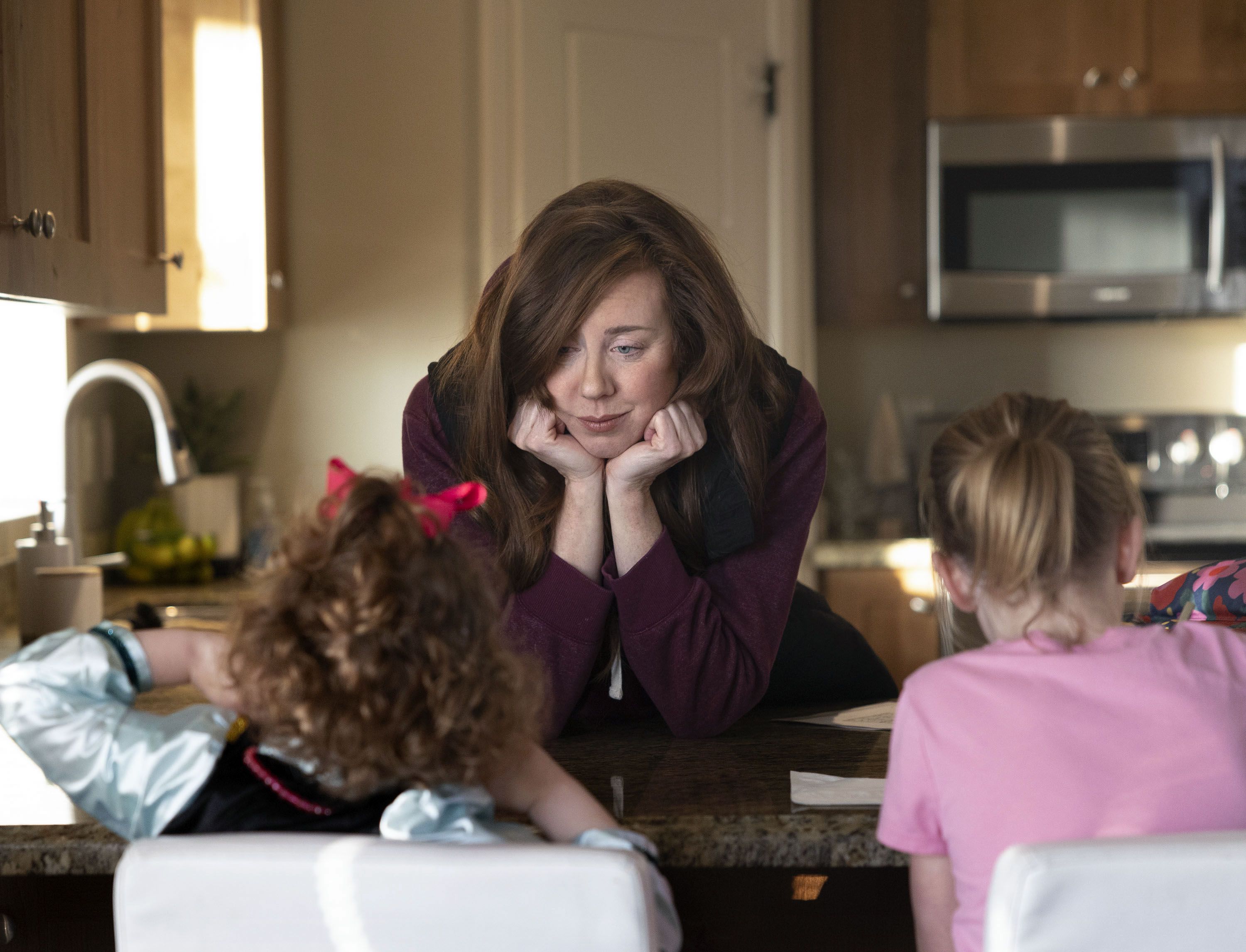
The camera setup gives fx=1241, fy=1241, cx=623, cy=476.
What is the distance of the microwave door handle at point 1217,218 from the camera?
9.64ft

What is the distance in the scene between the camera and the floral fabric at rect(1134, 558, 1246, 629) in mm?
→ 1264

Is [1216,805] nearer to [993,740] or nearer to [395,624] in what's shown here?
[993,740]

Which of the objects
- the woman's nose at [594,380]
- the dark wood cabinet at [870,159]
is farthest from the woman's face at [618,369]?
the dark wood cabinet at [870,159]

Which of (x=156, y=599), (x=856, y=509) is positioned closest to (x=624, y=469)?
(x=156, y=599)

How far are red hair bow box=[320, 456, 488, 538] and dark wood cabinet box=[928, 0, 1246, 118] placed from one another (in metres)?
2.48

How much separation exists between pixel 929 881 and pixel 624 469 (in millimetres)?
531

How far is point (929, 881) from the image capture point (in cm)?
93

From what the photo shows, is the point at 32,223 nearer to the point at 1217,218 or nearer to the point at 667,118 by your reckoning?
the point at 667,118

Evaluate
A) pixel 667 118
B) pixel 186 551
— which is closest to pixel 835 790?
pixel 186 551

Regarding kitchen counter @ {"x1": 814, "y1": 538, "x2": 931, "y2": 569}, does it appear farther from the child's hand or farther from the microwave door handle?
the child's hand

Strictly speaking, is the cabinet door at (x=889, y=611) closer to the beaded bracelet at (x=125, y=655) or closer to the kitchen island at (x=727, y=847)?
the kitchen island at (x=727, y=847)

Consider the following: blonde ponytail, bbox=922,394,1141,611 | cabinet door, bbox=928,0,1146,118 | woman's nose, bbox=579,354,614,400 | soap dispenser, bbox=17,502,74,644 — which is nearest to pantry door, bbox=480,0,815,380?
cabinet door, bbox=928,0,1146,118

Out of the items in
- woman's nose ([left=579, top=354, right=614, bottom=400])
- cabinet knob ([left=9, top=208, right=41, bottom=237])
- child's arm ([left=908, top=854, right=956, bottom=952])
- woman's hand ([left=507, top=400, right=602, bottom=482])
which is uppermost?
cabinet knob ([left=9, top=208, right=41, bottom=237])

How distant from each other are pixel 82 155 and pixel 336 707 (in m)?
1.14
